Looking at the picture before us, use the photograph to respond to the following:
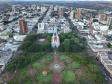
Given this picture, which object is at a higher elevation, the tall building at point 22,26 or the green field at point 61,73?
the tall building at point 22,26

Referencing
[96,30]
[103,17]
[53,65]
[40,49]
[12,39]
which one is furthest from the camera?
[103,17]

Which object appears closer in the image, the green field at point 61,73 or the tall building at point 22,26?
the green field at point 61,73

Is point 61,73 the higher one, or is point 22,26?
point 22,26

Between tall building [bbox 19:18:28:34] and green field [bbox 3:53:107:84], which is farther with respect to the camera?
tall building [bbox 19:18:28:34]

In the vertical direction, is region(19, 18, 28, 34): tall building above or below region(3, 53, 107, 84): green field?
above

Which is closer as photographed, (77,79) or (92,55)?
(77,79)

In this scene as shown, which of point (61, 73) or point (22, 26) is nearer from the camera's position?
point (61, 73)

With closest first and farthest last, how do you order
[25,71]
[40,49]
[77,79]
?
[77,79]
[25,71]
[40,49]

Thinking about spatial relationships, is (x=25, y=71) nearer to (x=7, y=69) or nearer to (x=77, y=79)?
(x=7, y=69)

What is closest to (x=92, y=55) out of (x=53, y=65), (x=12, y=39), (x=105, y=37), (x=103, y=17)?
(x=53, y=65)

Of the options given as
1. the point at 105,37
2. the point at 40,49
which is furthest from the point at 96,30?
the point at 40,49
